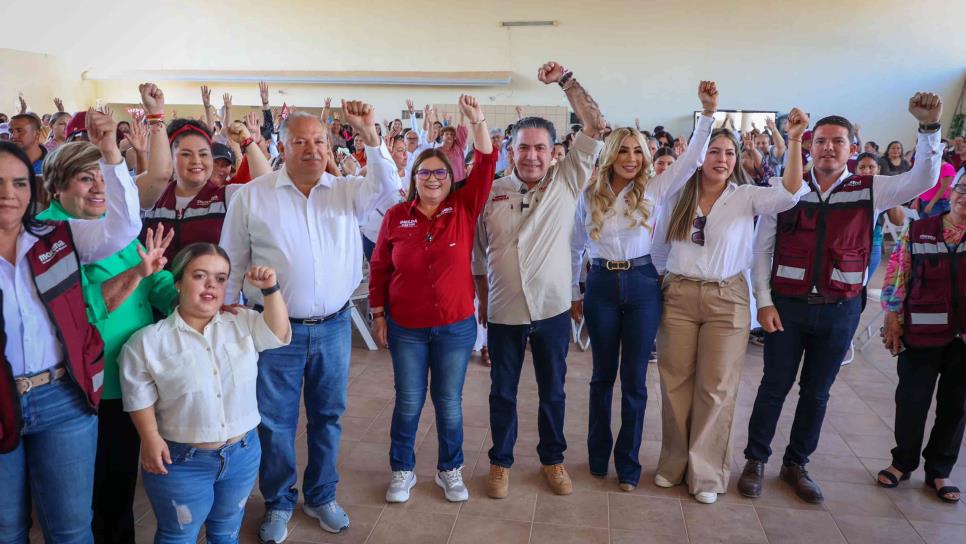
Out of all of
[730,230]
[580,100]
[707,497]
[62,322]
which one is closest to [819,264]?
[730,230]

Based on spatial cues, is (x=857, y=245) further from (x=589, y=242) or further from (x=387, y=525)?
(x=387, y=525)

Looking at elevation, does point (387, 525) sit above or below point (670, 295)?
below

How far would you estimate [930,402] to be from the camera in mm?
2932

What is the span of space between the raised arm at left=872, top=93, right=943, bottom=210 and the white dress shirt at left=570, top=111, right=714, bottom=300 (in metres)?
0.78

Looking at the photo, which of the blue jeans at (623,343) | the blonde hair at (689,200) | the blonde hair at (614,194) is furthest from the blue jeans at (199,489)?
the blonde hair at (689,200)

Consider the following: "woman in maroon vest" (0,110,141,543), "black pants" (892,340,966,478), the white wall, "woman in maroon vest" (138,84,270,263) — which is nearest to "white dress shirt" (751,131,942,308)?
"black pants" (892,340,966,478)

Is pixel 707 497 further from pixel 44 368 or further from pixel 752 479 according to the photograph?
pixel 44 368

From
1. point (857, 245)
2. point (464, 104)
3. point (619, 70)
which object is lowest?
point (857, 245)

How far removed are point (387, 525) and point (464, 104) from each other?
179 cm

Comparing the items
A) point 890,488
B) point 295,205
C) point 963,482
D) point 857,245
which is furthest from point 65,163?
point 963,482

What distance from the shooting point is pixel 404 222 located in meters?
2.62

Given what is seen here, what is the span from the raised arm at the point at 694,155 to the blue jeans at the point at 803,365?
0.69 m

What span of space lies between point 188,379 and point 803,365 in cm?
252

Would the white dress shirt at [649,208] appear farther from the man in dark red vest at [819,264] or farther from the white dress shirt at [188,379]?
the white dress shirt at [188,379]
